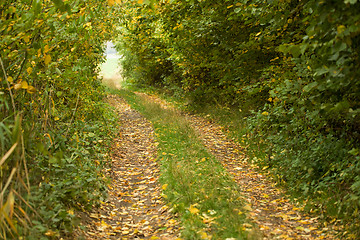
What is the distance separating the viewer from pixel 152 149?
9.23 meters

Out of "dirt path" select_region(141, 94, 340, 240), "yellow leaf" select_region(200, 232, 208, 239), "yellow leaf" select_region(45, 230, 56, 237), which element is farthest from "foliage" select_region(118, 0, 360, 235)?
"yellow leaf" select_region(45, 230, 56, 237)

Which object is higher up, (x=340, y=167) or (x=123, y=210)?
(x=340, y=167)

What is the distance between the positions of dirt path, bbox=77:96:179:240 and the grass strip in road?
0.84ft

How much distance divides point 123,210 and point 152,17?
6.45 m

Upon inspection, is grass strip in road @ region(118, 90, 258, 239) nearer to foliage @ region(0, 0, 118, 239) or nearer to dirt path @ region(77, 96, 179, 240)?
dirt path @ region(77, 96, 179, 240)

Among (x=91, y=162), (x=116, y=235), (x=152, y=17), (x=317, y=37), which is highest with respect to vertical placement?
(x=152, y=17)

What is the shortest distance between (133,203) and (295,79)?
4.20 metres

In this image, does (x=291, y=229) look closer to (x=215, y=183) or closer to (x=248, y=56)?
(x=215, y=183)

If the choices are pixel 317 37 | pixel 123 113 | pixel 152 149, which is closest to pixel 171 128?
pixel 152 149

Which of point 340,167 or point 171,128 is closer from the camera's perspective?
point 340,167

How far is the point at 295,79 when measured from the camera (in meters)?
6.96

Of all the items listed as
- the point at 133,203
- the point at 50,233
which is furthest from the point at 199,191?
the point at 50,233

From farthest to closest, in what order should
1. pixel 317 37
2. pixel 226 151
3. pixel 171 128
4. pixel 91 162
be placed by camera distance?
pixel 171 128 < pixel 226 151 < pixel 91 162 < pixel 317 37

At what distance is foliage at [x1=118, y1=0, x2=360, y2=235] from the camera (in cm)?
364
